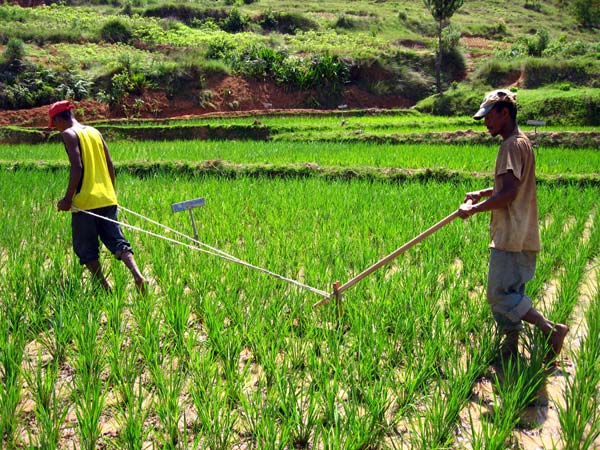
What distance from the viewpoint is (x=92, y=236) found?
3297 mm

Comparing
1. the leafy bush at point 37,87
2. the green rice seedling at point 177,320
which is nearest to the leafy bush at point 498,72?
the leafy bush at point 37,87

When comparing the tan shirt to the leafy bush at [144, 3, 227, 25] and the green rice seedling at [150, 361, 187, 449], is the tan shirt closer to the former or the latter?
the green rice seedling at [150, 361, 187, 449]

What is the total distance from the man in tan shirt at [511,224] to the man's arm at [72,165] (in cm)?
241

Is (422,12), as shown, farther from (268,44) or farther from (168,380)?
(168,380)

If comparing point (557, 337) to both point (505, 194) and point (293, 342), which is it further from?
point (293, 342)

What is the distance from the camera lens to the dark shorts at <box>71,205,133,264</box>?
3270mm

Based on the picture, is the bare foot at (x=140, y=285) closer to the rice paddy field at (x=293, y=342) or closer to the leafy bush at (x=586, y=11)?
the rice paddy field at (x=293, y=342)

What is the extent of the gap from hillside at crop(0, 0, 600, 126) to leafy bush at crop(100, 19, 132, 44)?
5 cm

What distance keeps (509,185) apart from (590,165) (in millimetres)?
5871

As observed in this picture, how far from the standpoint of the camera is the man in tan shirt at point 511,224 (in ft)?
7.27

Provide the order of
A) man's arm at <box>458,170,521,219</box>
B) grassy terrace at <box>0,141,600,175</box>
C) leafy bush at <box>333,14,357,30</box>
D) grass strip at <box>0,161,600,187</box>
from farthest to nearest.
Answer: leafy bush at <box>333,14,357,30</box>, grassy terrace at <box>0,141,600,175</box>, grass strip at <box>0,161,600,187</box>, man's arm at <box>458,170,521,219</box>

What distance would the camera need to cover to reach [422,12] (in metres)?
37.8

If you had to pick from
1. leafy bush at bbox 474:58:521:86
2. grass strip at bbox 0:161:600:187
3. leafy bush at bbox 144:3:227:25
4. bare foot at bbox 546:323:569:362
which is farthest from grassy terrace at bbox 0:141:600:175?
leafy bush at bbox 144:3:227:25

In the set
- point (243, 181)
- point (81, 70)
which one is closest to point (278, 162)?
point (243, 181)
